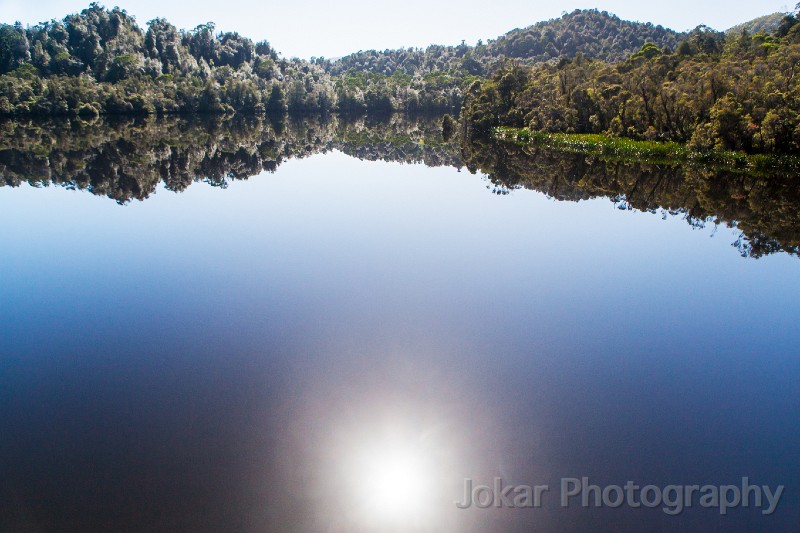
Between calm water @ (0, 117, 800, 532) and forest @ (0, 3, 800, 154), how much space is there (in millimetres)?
21951

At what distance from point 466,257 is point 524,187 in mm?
18655

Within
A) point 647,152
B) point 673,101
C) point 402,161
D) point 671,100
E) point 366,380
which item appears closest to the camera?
point 366,380

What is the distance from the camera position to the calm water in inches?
334

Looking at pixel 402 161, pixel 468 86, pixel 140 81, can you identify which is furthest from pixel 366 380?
pixel 140 81

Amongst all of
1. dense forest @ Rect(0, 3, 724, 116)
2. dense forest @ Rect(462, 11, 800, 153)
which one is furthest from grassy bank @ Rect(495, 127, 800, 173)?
dense forest @ Rect(0, 3, 724, 116)

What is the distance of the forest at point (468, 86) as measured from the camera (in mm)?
42094

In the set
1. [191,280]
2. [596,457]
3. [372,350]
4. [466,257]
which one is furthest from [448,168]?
[596,457]

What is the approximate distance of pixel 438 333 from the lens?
14.8 meters

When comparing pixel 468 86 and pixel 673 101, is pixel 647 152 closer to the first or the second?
pixel 673 101

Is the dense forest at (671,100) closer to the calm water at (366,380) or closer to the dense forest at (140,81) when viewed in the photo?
the calm water at (366,380)

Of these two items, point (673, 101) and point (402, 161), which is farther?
point (402, 161)

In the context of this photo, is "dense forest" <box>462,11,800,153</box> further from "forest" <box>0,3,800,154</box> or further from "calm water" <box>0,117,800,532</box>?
"calm water" <box>0,117,800,532</box>

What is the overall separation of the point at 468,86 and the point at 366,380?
376 ft

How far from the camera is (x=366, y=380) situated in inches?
474
